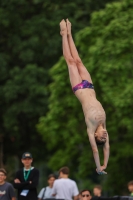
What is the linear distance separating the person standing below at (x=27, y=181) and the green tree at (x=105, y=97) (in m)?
11.0

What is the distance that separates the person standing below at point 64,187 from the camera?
63.9 ft

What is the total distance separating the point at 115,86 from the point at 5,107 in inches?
290

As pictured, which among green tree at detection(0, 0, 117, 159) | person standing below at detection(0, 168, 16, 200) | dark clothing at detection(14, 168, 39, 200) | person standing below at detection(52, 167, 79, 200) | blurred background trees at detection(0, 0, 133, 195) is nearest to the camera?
person standing below at detection(0, 168, 16, 200)

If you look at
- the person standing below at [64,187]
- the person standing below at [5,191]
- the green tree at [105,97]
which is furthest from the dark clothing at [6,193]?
the green tree at [105,97]

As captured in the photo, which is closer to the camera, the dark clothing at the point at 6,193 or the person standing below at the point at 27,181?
the dark clothing at the point at 6,193

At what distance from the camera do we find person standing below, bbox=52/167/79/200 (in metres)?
19.5

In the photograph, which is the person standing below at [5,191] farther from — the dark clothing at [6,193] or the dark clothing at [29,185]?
the dark clothing at [29,185]

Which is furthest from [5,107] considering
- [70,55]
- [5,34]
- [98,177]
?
[70,55]

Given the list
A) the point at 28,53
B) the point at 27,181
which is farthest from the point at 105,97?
the point at 27,181

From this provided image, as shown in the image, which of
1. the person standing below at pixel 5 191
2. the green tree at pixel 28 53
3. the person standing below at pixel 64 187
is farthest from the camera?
the green tree at pixel 28 53

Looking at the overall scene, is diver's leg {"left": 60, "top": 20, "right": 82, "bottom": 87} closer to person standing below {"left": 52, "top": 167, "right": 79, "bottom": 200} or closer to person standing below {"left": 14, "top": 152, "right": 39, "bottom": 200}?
person standing below {"left": 14, "top": 152, "right": 39, "bottom": 200}

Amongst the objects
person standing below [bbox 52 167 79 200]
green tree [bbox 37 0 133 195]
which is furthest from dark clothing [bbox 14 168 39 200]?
green tree [bbox 37 0 133 195]

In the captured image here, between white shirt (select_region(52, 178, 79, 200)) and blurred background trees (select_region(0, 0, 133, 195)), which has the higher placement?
blurred background trees (select_region(0, 0, 133, 195))

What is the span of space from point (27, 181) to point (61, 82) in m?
13.8
